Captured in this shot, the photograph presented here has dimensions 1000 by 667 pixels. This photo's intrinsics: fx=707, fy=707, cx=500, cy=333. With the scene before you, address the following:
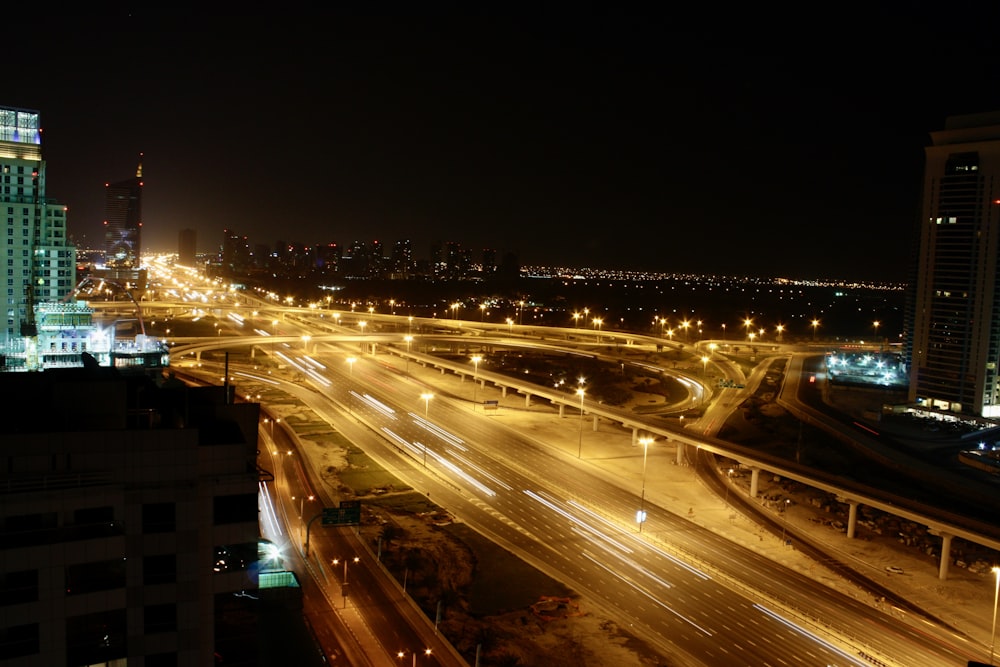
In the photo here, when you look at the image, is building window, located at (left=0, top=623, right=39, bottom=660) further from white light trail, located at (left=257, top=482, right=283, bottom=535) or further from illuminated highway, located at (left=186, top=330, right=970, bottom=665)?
illuminated highway, located at (left=186, top=330, right=970, bottom=665)

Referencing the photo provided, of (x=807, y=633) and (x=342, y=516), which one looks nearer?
(x=807, y=633)

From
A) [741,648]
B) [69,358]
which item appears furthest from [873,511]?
[69,358]

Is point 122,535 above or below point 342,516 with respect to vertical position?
above

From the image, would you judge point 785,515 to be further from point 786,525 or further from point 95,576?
point 95,576

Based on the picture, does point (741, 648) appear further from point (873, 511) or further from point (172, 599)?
point (873, 511)

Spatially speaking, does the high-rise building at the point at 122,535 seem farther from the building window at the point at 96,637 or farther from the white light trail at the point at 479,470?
the white light trail at the point at 479,470

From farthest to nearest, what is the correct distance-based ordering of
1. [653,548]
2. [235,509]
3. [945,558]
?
1. [653,548]
2. [945,558]
3. [235,509]

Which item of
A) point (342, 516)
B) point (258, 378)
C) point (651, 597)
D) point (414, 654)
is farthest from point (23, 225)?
point (651, 597)

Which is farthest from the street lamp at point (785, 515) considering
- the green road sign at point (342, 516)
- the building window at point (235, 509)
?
the building window at point (235, 509)
